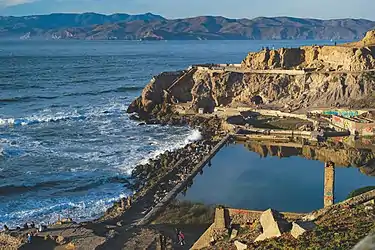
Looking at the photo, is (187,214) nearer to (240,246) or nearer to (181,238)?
(181,238)

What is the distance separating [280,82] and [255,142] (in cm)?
1369

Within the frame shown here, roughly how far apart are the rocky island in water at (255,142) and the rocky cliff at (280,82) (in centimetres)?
10

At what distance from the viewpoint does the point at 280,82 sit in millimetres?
51344

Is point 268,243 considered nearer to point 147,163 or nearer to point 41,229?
point 41,229

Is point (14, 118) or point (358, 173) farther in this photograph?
point (14, 118)

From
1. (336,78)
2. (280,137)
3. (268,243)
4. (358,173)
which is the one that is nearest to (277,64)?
(336,78)

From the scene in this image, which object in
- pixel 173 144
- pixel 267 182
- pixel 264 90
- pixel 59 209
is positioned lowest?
pixel 59 209

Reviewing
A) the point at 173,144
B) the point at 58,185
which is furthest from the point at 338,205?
the point at 173,144

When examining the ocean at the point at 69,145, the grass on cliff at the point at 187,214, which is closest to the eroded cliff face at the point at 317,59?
the ocean at the point at 69,145

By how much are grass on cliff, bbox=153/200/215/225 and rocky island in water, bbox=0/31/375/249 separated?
0.15ft

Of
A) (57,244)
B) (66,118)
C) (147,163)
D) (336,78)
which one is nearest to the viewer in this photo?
(57,244)

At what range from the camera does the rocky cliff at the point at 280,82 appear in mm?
47625

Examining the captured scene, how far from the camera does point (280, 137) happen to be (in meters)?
39.7

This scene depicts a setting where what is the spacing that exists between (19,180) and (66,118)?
2217 centimetres
